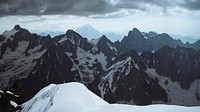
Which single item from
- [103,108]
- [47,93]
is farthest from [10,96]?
[103,108]

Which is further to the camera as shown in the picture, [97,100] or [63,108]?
[97,100]

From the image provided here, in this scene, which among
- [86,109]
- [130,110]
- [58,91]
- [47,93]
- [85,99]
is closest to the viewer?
[130,110]

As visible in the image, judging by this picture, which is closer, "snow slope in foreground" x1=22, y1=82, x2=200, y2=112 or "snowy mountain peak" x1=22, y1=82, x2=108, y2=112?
"snow slope in foreground" x1=22, y1=82, x2=200, y2=112

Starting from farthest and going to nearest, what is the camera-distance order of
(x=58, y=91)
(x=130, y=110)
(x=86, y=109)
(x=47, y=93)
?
(x=47, y=93) → (x=58, y=91) → (x=86, y=109) → (x=130, y=110)

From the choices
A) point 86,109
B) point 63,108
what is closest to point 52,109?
point 63,108

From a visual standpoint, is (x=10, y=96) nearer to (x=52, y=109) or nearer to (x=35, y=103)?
(x=35, y=103)

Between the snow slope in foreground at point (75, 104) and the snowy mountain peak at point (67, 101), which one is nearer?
the snow slope in foreground at point (75, 104)

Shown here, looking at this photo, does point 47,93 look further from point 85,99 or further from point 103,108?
point 103,108

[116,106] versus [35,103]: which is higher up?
[116,106]

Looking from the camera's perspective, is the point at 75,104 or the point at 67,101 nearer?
the point at 75,104
